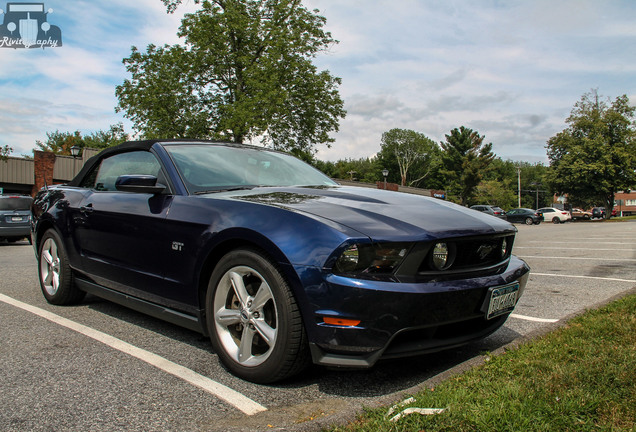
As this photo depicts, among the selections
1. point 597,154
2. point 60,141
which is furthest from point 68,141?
point 597,154

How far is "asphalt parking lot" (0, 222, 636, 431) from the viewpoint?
2172 mm

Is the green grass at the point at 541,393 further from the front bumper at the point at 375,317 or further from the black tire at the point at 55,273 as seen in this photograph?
the black tire at the point at 55,273

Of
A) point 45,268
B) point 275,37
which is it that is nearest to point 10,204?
point 45,268

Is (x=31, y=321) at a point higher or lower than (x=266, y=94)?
lower

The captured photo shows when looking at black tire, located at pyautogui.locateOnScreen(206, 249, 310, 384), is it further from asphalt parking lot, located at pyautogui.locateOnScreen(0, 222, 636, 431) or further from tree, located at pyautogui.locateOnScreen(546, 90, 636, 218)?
tree, located at pyautogui.locateOnScreen(546, 90, 636, 218)

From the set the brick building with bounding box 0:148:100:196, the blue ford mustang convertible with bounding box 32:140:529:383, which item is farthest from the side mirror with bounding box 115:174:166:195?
the brick building with bounding box 0:148:100:196

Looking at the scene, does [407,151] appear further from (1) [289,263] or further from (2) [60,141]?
(1) [289,263]

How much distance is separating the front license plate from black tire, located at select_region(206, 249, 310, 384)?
3.41 feet

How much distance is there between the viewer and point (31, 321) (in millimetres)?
3967

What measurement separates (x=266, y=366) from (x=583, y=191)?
58.2m

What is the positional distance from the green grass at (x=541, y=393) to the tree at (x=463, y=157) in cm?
7716

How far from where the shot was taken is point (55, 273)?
450 cm

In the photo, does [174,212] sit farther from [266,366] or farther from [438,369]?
[438,369]

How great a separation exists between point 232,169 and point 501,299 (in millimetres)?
2076
